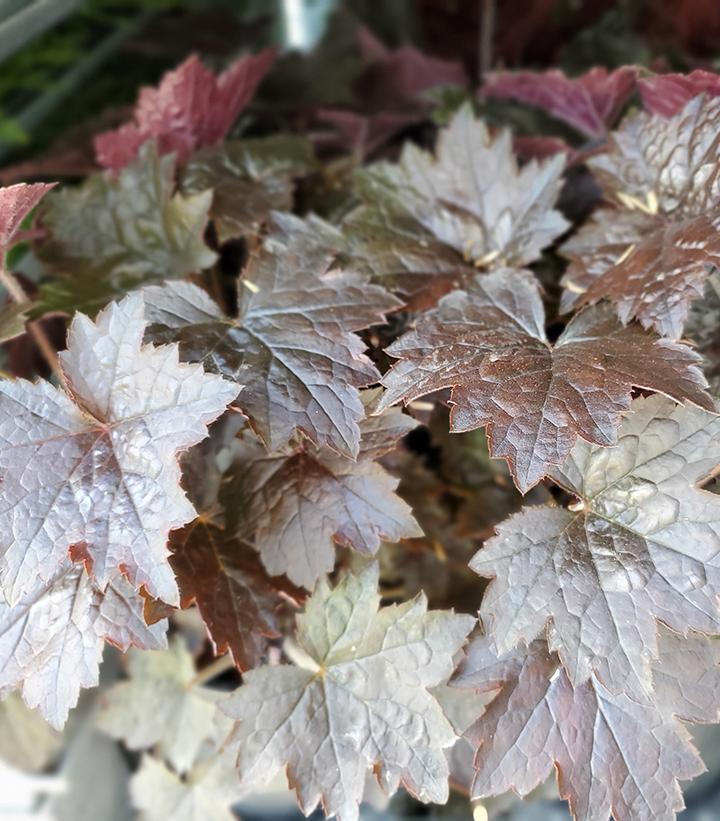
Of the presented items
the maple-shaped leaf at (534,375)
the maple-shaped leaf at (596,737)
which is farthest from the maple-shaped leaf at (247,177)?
the maple-shaped leaf at (596,737)

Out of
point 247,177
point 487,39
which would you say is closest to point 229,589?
point 247,177

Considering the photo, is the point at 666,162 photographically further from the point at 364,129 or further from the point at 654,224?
the point at 364,129

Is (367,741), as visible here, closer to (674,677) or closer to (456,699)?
(456,699)

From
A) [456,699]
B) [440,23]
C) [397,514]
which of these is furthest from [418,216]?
[440,23]

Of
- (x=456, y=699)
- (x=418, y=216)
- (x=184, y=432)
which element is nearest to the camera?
(x=184, y=432)

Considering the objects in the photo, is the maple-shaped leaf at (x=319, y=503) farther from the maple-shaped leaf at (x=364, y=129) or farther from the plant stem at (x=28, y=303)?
the maple-shaped leaf at (x=364, y=129)

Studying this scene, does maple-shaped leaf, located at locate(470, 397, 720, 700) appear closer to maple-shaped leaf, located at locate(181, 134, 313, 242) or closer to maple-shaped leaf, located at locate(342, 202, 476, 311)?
maple-shaped leaf, located at locate(342, 202, 476, 311)
